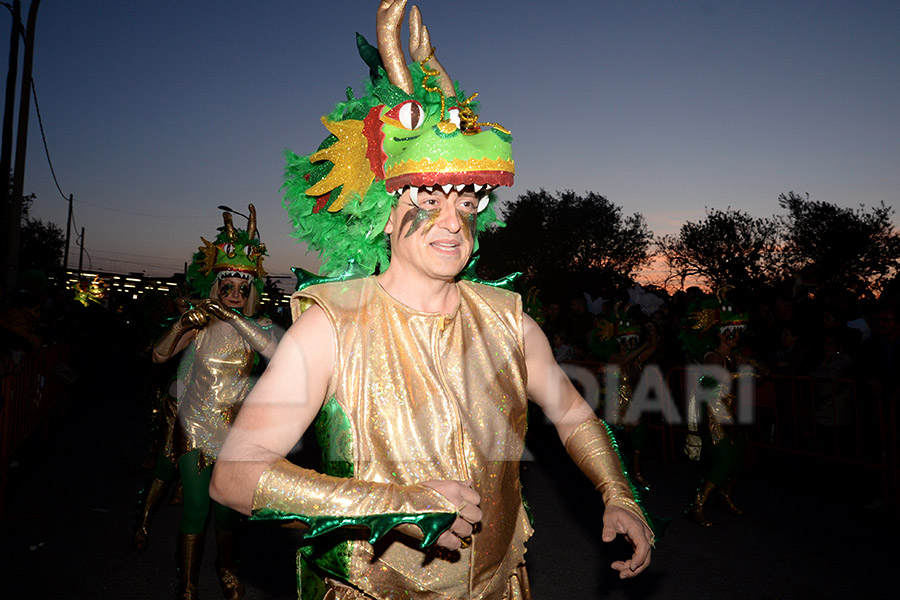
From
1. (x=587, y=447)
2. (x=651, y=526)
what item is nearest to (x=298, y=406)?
(x=587, y=447)

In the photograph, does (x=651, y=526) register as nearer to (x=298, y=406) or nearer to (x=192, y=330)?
(x=298, y=406)

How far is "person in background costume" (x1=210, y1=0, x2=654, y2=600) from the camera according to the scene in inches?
68.0

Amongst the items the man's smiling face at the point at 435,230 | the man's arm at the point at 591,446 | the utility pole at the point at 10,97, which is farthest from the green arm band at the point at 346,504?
the utility pole at the point at 10,97

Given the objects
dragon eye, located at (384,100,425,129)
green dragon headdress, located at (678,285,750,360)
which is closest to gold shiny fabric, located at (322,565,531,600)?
dragon eye, located at (384,100,425,129)

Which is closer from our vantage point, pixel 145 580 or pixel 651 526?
pixel 651 526

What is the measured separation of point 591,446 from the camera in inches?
81.7

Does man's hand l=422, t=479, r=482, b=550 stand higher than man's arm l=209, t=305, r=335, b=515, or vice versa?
man's arm l=209, t=305, r=335, b=515

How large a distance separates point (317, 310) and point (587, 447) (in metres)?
0.97

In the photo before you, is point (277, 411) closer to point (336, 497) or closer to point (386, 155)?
point (336, 497)

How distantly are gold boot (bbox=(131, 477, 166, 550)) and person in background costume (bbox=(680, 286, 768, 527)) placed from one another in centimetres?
473

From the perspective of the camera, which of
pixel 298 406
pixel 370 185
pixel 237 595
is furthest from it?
pixel 237 595

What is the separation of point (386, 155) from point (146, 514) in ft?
14.5

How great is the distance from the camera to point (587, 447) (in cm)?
208

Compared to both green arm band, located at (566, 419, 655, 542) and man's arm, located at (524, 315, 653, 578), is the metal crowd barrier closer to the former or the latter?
man's arm, located at (524, 315, 653, 578)
